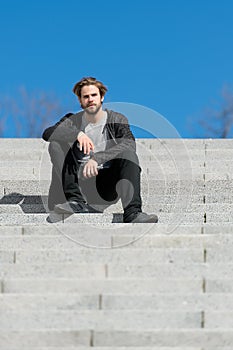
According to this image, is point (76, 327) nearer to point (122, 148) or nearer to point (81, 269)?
point (81, 269)

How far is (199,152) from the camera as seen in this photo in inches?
283

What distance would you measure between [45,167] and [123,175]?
1942 mm

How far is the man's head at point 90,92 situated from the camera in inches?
191

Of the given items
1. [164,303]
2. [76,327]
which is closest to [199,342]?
[164,303]

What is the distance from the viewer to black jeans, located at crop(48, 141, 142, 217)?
4.68 metres

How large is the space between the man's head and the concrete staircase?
2.02ft

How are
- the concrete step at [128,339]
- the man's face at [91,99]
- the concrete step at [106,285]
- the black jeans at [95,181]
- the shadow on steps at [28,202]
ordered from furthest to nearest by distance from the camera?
the shadow on steps at [28,202] < the man's face at [91,99] < the black jeans at [95,181] < the concrete step at [106,285] < the concrete step at [128,339]

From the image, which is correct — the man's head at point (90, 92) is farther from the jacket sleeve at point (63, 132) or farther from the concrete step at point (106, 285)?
the concrete step at point (106, 285)

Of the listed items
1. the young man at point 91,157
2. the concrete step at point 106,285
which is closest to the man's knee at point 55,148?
the young man at point 91,157

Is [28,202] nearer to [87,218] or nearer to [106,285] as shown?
[87,218]

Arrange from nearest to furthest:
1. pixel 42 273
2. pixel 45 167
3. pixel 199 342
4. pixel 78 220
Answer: pixel 199 342
pixel 42 273
pixel 78 220
pixel 45 167

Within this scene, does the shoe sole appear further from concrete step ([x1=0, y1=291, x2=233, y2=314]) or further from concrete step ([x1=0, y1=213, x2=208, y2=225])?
concrete step ([x1=0, y1=291, x2=233, y2=314])

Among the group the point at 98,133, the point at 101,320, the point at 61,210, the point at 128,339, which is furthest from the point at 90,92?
the point at 128,339

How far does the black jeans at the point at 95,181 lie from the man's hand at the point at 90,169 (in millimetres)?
120
